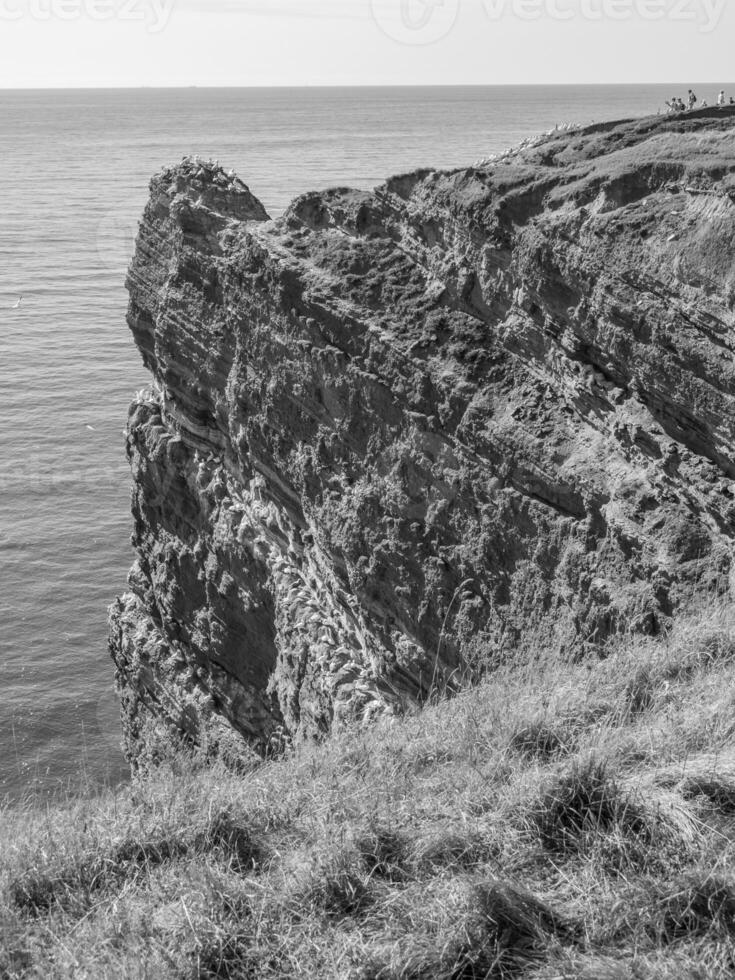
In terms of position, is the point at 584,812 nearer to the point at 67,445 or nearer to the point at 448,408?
the point at 448,408

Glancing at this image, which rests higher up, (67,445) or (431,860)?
(431,860)

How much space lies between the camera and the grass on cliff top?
15.0 feet

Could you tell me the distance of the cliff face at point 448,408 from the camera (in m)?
9.39

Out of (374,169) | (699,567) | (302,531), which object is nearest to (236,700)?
(302,531)

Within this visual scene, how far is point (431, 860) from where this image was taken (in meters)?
5.24

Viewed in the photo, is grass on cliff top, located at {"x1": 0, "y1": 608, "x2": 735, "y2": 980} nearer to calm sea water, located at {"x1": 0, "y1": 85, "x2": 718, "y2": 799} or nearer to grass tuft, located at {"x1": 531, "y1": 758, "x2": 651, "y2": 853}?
grass tuft, located at {"x1": 531, "y1": 758, "x2": 651, "y2": 853}

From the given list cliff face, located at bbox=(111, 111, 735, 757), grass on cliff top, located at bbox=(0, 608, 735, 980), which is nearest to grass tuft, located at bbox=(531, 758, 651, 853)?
grass on cliff top, located at bbox=(0, 608, 735, 980)

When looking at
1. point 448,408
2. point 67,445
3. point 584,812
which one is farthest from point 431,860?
point 67,445

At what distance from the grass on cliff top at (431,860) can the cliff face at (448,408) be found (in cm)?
320

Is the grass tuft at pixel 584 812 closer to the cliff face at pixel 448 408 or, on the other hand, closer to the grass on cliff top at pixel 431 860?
the grass on cliff top at pixel 431 860

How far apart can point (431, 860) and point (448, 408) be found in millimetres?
6811

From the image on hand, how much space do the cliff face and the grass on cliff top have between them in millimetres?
3201

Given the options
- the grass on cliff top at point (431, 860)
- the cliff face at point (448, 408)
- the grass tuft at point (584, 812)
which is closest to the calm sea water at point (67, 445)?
the grass on cliff top at point (431, 860)

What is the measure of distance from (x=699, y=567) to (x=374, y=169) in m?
64.2
